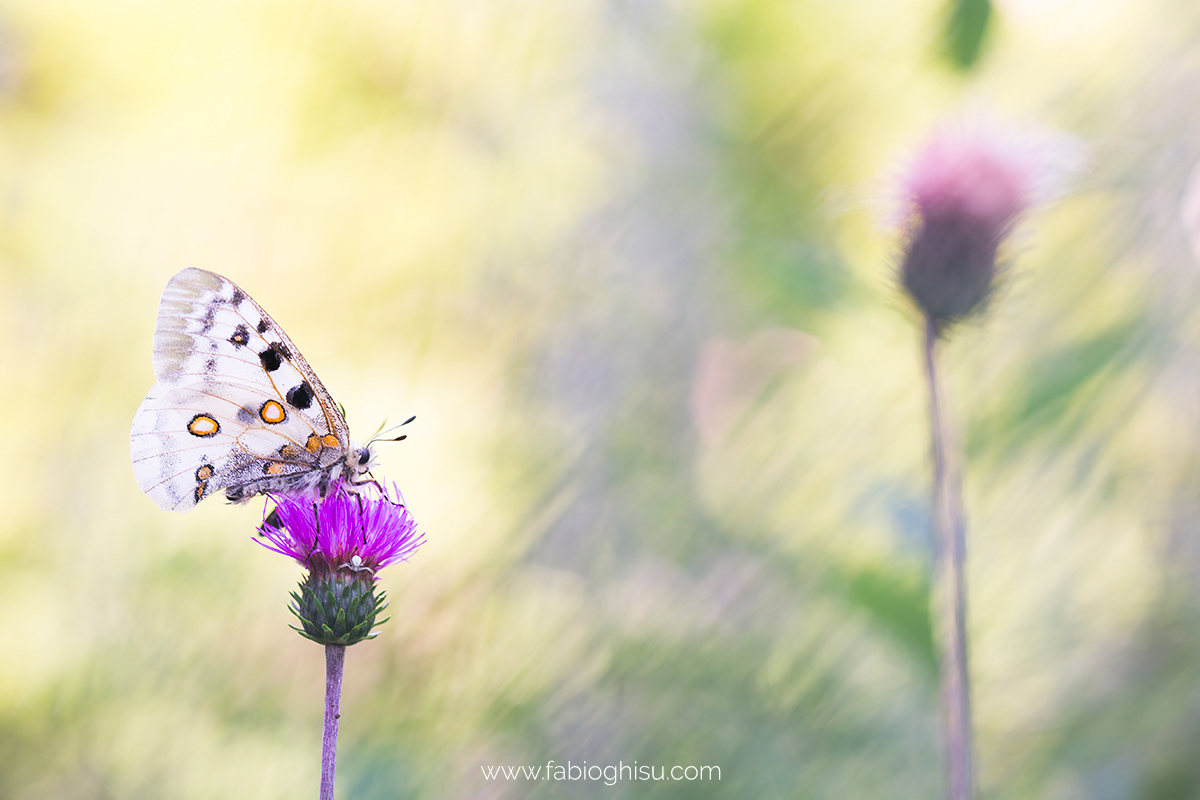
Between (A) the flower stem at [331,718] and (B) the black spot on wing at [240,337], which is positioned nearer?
(A) the flower stem at [331,718]

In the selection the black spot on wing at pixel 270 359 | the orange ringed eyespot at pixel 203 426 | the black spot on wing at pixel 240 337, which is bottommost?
the orange ringed eyespot at pixel 203 426

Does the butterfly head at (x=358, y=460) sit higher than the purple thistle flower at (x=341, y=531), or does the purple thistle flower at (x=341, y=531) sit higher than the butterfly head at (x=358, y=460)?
the butterfly head at (x=358, y=460)

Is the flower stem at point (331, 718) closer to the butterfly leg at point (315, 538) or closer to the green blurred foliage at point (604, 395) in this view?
the butterfly leg at point (315, 538)

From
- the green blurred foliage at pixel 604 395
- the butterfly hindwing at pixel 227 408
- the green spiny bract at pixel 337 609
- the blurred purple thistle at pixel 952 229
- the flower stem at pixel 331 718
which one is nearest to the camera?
the flower stem at pixel 331 718

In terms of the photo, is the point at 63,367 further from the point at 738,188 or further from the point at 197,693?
the point at 738,188

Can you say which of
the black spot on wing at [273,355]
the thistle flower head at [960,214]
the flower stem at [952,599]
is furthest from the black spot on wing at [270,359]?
the thistle flower head at [960,214]

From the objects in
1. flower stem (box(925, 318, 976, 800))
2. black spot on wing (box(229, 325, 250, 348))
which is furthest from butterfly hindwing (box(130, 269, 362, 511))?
flower stem (box(925, 318, 976, 800))

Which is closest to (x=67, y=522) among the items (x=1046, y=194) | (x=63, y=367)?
(x=63, y=367)
